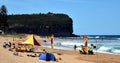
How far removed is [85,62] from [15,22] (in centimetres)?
17003

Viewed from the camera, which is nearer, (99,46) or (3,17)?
(99,46)

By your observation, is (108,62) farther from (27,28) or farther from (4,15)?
(27,28)

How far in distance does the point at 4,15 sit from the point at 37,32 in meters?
64.6

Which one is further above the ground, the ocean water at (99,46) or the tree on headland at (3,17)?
the tree on headland at (3,17)

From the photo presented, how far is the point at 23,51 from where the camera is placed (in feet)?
135

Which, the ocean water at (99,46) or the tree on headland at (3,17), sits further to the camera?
the tree on headland at (3,17)

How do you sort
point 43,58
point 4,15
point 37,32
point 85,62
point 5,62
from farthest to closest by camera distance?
1. point 37,32
2. point 4,15
3. point 85,62
4. point 43,58
5. point 5,62

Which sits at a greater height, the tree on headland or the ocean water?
the tree on headland

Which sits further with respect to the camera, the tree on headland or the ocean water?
the tree on headland

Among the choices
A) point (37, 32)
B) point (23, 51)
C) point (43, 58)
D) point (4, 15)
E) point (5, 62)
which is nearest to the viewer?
point (5, 62)

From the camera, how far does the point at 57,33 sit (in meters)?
199

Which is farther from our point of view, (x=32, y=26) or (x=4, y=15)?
(x=32, y=26)

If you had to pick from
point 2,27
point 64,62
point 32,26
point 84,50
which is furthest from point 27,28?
point 64,62

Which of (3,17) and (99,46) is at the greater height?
(3,17)
